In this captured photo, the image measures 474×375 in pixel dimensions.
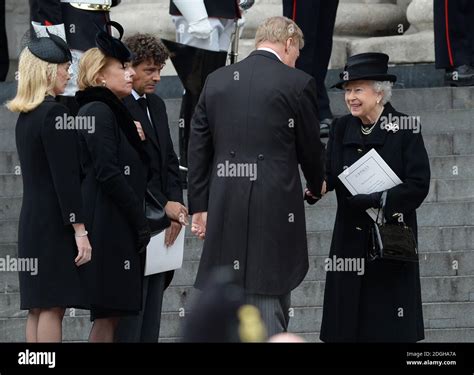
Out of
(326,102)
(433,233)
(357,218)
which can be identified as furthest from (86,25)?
(357,218)

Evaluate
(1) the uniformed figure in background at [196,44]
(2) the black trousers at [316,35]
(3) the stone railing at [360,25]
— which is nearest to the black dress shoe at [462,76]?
(2) the black trousers at [316,35]

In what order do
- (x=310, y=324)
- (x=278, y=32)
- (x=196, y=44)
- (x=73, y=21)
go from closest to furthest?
(x=278, y=32) → (x=310, y=324) → (x=196, y=44) → (x=73, y=21)

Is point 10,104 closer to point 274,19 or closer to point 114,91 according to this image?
point 114,91

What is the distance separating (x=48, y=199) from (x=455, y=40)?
5098mm

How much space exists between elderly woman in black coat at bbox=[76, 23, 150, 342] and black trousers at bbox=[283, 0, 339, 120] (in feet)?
11.0

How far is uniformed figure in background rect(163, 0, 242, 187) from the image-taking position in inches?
379

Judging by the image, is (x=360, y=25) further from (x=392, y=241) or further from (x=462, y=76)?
(x=392, y=241)

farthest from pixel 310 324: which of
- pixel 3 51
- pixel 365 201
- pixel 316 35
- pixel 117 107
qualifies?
Result: pixel 3 51

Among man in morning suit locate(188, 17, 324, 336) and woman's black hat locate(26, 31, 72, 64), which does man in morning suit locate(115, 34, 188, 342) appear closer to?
woman's black hat locate(26, 31, 72, 64)

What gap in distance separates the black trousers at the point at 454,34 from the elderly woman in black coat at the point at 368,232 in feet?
13.0

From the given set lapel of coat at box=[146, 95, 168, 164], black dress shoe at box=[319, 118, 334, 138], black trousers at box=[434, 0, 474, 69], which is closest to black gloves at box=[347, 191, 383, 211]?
lapel of coat at box=[146, 95, 168, 164]

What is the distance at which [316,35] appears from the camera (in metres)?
10.9

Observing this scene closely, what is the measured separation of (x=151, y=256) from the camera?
751 centimetres
